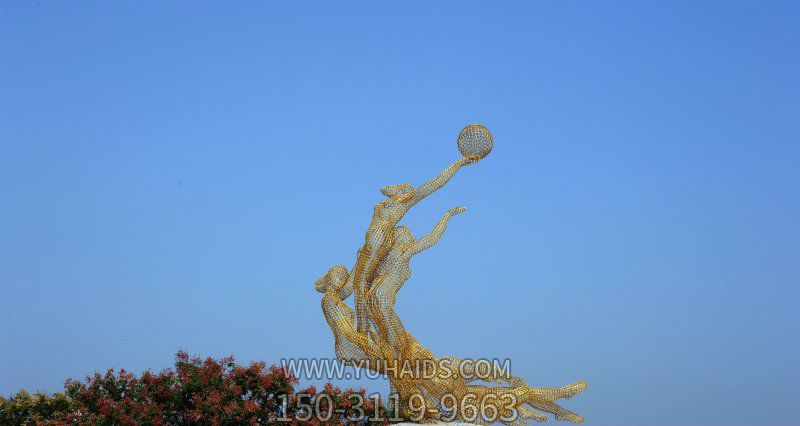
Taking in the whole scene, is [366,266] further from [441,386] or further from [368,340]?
[441,386]

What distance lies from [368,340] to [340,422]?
3.98 feet

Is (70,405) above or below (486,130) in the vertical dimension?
below

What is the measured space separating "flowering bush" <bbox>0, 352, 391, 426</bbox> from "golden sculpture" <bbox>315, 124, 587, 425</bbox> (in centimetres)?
72

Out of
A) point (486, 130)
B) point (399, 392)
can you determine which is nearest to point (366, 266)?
point (399, 392)

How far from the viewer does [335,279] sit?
12.6 metres

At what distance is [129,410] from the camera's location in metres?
12.3

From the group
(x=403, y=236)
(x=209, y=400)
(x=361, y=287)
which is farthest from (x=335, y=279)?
(x=209, y=400)

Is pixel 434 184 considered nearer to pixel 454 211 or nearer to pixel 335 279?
pixel 454 211

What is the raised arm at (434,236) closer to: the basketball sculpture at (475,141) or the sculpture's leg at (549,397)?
the basketball sculpture at (475,141)

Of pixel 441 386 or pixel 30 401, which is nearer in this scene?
pixel 441 386

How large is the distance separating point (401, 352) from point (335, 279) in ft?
4.47

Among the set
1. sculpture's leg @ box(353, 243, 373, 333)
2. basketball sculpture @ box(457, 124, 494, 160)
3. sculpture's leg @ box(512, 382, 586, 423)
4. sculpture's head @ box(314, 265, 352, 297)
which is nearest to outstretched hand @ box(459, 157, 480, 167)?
basketball sculpture @ box(457, 124, 494, 160)

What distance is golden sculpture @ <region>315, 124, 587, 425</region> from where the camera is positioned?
12.2 metres

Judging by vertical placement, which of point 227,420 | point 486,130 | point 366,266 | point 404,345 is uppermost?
point 486,130
